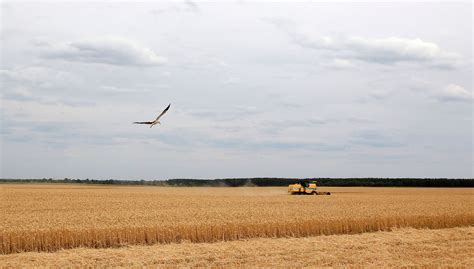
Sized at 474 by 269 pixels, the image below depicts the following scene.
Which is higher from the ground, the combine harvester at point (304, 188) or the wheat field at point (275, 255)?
the combine harvester at point (304, 188)

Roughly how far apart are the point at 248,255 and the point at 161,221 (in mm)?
6166

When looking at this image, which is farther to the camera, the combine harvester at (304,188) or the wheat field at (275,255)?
the combine harvester at (304,188)

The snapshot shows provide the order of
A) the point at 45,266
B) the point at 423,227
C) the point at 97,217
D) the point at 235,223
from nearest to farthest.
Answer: the point at 45,266 → the point at 235,223 → the point at 97,217 → the point at 423,227

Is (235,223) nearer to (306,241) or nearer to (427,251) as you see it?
(306,241)

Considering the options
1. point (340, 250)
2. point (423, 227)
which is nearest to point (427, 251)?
point (340, 250)

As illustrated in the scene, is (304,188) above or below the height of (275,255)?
above

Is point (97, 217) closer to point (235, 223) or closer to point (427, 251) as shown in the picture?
point (235, 223)

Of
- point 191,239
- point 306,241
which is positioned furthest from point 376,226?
point 191,239

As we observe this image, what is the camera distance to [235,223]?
22.2m

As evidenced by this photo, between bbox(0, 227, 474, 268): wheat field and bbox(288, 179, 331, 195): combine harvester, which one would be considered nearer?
bbox(0, 227, 474, 268): wheat field

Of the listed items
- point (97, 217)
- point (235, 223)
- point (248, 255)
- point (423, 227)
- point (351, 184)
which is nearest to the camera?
point (248, 255)

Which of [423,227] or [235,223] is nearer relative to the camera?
[235,223]

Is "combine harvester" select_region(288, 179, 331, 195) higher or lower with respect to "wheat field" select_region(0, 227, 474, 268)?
higher

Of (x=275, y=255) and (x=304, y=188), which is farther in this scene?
(x=304, y=188)
